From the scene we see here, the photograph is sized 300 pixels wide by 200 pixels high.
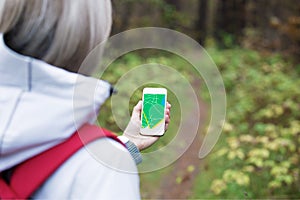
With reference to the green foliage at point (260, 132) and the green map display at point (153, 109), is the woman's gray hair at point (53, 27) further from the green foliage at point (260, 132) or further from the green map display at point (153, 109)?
the green foliage at point (260, 132)

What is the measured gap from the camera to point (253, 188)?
4.65m

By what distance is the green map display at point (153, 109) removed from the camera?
1.05 metres

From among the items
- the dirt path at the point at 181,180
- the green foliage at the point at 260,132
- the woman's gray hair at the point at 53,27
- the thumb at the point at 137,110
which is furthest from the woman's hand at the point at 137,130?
the dirt path at the point at 181,180

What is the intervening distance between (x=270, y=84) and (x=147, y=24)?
489 cm

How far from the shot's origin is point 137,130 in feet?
3.72

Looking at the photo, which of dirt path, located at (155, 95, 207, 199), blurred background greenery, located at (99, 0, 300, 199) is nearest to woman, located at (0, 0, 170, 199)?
blurred background greenery, located at (99, 0, 300, 199)


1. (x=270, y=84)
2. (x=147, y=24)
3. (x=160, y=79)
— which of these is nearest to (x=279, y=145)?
(x=270, y=84)

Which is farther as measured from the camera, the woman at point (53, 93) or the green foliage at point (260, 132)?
the green foliage at point (260, 132)

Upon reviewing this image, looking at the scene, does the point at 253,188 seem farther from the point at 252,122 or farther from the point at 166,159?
the point at 166,159

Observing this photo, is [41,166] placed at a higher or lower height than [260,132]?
higher

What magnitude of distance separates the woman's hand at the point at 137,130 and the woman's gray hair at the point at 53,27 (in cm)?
15

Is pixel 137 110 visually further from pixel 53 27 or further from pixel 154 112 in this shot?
pixel 53 27

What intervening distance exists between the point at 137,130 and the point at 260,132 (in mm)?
4979

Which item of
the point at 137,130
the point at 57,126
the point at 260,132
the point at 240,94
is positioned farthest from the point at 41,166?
the point at 240,94
